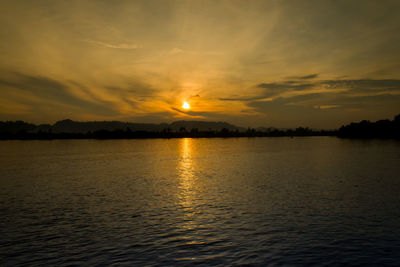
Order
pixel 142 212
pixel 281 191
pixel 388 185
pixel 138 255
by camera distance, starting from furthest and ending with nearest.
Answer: pixel 388 185
pixel 281 191
pixel 142 212
pixel 138 255

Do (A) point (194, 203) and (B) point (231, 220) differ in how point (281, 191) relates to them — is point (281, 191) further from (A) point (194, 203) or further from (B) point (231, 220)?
(B) point (231, 220)

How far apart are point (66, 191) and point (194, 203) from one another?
2095cm

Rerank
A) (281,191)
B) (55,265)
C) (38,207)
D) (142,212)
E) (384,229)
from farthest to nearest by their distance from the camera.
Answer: (281,191), (38,207), (142,212), (384,229), (55,265)

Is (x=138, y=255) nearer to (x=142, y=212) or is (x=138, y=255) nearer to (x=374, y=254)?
(x=142, y=212)

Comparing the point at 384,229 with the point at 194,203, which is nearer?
the point at 384,229

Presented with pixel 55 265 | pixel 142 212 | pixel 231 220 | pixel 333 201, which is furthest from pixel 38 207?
pixel 333 201

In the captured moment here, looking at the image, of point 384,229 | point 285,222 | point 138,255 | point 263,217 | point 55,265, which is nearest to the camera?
point 55,265

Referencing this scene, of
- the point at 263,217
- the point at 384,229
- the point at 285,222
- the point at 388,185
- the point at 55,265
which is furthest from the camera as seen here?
the point at 388,185

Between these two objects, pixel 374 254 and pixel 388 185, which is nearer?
pixel 374 254

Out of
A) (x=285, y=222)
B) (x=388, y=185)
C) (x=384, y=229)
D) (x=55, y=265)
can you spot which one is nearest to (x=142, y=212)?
(x=55, y=265)

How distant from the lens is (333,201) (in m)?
32.6

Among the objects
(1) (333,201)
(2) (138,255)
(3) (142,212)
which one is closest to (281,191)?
(1) (333,201)

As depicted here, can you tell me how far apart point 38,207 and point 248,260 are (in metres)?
25.7

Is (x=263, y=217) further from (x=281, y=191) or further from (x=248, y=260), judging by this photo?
(x=281, y=191)
